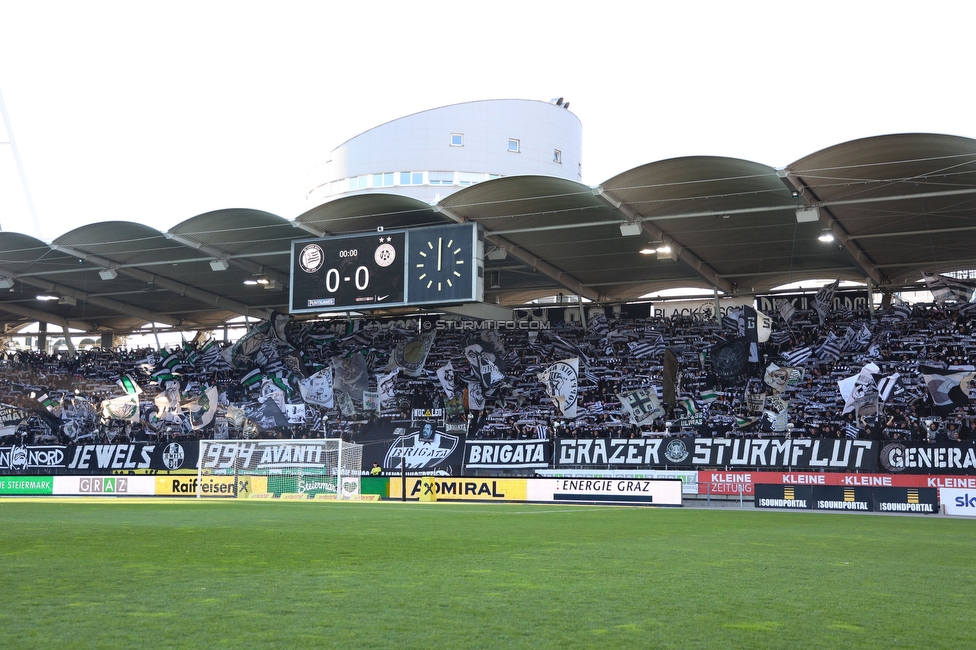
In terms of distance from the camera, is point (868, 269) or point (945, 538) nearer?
point (945, 538)

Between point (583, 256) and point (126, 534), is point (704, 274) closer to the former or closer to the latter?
point (583, 256)

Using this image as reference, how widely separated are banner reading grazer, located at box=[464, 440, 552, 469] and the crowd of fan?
3.13ft

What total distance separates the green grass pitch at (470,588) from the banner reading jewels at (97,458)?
23.8 metres

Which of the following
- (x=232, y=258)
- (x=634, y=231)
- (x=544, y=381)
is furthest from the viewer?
(x=544, y=381)

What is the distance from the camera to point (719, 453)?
33562 mm

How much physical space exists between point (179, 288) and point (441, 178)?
26.9 meters

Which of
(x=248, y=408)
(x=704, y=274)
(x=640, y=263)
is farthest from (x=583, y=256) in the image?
(x=248, y=408)

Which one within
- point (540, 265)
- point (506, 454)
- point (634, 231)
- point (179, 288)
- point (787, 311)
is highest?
point (634, 231)

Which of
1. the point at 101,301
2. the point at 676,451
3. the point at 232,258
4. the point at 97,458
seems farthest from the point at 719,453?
the point at 101,301

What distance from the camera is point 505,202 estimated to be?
102 feet

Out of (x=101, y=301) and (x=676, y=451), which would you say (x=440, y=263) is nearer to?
(x=676, y=451)

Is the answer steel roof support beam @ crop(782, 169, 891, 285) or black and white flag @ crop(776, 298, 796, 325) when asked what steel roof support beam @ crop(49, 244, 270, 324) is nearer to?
black and white flag @ crop(776, 298, 796, 325)

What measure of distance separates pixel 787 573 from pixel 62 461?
39222mm

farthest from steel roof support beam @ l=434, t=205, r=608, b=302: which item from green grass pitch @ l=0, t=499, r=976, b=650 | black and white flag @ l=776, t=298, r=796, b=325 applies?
green grass pitch @ l=0, t=499, r=976, b=650
